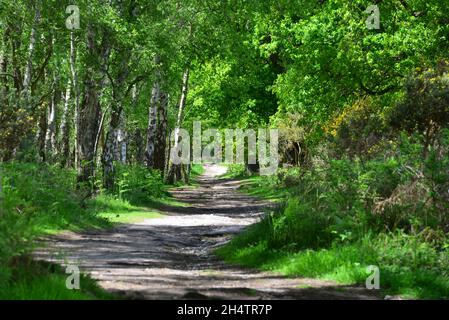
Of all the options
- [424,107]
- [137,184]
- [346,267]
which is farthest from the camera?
[137,184]

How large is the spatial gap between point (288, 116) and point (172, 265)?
28233mm

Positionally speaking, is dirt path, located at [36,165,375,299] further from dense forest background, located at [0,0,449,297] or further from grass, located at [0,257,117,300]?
dense forest background, located at [0,0,449,297]

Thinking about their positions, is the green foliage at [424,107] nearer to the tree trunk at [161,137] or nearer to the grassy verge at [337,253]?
the grassy verge at [337,253]

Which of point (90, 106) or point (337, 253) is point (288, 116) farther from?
point (337, 253)

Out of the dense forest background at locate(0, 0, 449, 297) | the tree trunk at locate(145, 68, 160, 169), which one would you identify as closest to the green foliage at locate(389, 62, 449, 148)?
the dense forest background at locate(0, 0, 449, 297)

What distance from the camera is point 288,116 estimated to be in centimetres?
4028

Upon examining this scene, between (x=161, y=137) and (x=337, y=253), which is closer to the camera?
(x=337, y=253)

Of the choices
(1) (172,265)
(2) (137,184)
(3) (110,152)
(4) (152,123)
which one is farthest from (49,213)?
(4) (152,123)

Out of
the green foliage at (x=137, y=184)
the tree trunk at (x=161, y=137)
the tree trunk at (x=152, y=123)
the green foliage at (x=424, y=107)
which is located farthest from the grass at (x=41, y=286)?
the tree trunk at (x=161, y=137)

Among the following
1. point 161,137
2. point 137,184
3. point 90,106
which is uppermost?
point 90,106

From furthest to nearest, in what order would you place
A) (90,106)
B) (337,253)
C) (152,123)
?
(152,123) < (90,106) < (337,253)

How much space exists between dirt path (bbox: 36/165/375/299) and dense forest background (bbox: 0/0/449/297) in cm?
79

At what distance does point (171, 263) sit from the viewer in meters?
13.0
